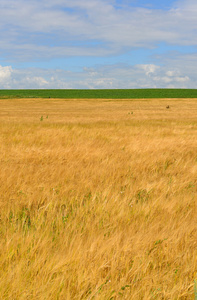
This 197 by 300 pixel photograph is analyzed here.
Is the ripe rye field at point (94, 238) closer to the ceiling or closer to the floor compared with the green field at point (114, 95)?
closer to the floor

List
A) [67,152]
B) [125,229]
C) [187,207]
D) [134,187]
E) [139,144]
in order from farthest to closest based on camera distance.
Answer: [139,144], [67,152], [134,187], [187,207], [125,229]

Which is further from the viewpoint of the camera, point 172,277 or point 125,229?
point 125,229

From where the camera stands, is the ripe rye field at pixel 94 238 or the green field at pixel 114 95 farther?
the green field at pixel 114 95

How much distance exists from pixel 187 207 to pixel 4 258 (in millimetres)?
2229

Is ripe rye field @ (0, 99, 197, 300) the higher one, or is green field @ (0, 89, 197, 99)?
green field @ (0, 89, 197, 99)

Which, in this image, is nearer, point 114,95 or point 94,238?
point 94,238

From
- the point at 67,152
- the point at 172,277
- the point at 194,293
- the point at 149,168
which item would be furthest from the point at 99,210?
the point at 67,152

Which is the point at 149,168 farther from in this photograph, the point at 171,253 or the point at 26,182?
the point at 171,253

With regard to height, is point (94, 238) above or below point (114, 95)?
below

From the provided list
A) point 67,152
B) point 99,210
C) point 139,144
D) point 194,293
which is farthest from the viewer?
point 139,144

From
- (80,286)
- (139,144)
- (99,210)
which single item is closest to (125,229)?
(99,210)

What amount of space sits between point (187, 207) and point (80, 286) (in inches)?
78.2

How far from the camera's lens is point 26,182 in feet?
15.0

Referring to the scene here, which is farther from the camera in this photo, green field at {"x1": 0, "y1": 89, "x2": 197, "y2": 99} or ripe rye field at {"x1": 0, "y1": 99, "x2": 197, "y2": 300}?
green field at {"x1": 0, "y1": 89, "x2": 197, "y2": 99}
